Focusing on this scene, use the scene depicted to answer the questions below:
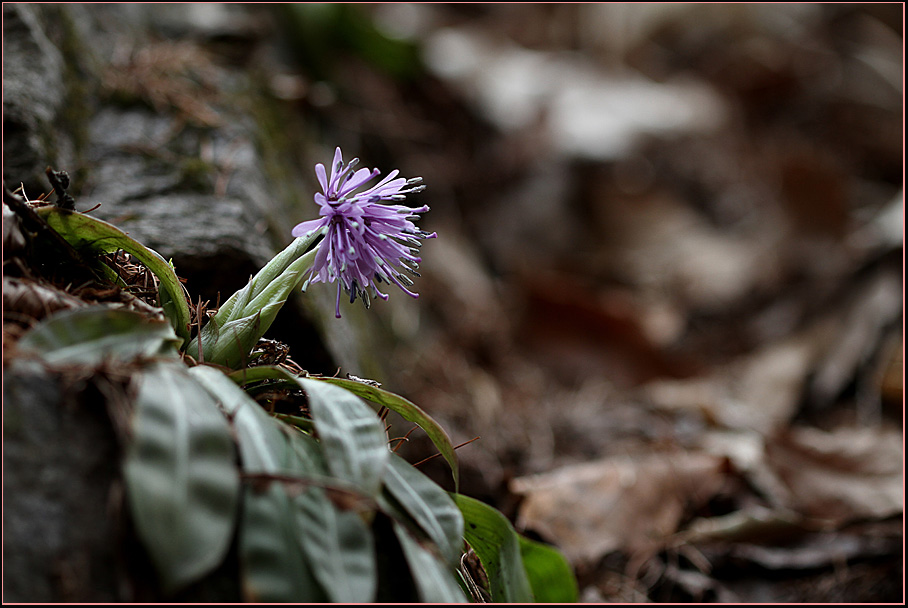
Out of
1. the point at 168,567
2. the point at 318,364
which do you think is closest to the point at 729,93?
the point at 318,364

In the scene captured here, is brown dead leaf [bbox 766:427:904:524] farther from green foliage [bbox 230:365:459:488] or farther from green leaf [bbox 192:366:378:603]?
green leaf [bbox 192:366:378:603]

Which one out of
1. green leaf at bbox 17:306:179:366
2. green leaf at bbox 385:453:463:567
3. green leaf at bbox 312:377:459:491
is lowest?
green leaf at bbox 385:453:463:567

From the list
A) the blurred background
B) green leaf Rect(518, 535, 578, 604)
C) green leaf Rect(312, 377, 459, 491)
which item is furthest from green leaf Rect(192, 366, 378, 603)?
the blurred background

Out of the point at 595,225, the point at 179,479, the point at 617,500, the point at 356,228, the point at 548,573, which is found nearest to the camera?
the point at 179,479

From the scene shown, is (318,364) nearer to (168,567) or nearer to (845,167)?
(168,567)

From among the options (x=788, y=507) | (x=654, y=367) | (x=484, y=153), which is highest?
(x=484, y=153)

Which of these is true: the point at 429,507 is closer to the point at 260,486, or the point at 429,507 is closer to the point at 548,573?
the point at 260,486

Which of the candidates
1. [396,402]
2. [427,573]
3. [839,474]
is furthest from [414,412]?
[839,474]
